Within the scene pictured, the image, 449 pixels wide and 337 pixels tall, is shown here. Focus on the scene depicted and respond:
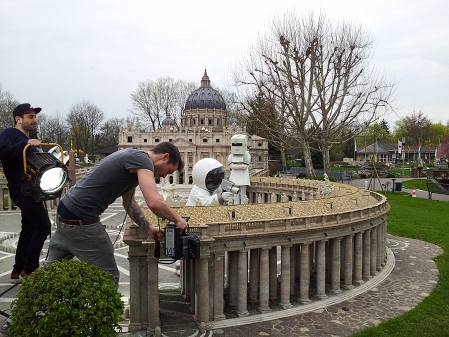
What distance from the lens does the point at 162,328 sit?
1570 centimetres

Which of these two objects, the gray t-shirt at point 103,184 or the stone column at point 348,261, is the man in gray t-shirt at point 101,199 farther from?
the stone column at point 348,261

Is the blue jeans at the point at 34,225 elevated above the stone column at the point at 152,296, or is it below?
above

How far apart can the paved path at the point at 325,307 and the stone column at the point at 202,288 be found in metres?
0.64

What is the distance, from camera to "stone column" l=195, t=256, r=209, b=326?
15742 mm

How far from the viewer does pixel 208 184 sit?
98.1 feet

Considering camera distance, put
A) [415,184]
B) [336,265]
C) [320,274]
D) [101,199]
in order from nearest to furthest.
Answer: [101,199] → [320,274] → [336,265] → [415,184]

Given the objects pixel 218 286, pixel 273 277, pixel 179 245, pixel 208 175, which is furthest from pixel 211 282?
pixel 208 175

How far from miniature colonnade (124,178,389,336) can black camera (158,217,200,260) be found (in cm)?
557

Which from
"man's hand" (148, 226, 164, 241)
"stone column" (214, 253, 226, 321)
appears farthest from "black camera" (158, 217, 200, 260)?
"stone column" (214, 253, 226, 321)

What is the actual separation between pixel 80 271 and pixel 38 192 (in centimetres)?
218

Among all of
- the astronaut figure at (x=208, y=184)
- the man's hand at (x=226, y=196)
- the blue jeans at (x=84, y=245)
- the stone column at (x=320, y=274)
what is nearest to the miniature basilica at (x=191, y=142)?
the man's hand at (x=226, y=196)

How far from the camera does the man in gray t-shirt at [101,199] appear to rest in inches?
323

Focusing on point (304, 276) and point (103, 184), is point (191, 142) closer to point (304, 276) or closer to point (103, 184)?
point (304, 276)

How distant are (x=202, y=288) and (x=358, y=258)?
11.0 m
